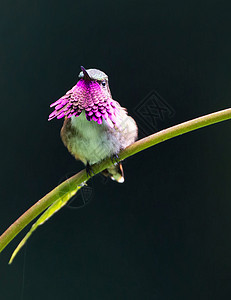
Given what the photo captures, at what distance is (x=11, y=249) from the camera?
48.7 inches

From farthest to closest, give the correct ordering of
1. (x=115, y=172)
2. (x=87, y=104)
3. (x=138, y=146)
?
(x=115, y=172), (x=87, y=104), (x=138, y=146)

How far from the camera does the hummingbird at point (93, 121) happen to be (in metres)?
0.62

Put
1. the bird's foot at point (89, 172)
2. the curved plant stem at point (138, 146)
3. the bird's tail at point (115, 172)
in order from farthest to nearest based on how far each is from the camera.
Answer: the bird's tail at point (115, 172) → the bird's foot at point (89, 172) → the curved plant stem at point (138, 146)

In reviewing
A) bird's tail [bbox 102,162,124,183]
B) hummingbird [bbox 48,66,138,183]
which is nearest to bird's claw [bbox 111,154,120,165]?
hummingbird [bbox 48,66,138,183]

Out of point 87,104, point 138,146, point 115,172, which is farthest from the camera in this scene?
point 115,172

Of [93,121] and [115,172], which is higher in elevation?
[93,121]

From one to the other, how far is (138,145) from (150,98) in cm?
28

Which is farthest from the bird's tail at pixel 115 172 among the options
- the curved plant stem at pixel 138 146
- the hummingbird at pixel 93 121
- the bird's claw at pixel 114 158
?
the curved plant stem at pixel 138 146

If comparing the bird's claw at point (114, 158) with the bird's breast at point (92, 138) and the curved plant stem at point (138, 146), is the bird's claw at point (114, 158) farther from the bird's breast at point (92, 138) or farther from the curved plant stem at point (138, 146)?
the curved plant stem at point (138, 146)

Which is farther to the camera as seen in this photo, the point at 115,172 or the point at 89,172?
the point at 115,172

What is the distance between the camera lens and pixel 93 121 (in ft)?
2.25

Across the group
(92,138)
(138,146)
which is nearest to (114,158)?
A: (92,138)

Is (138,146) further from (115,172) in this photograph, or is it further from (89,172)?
(115,172)

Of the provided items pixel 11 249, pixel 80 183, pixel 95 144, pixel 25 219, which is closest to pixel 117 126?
pixel 95 144
